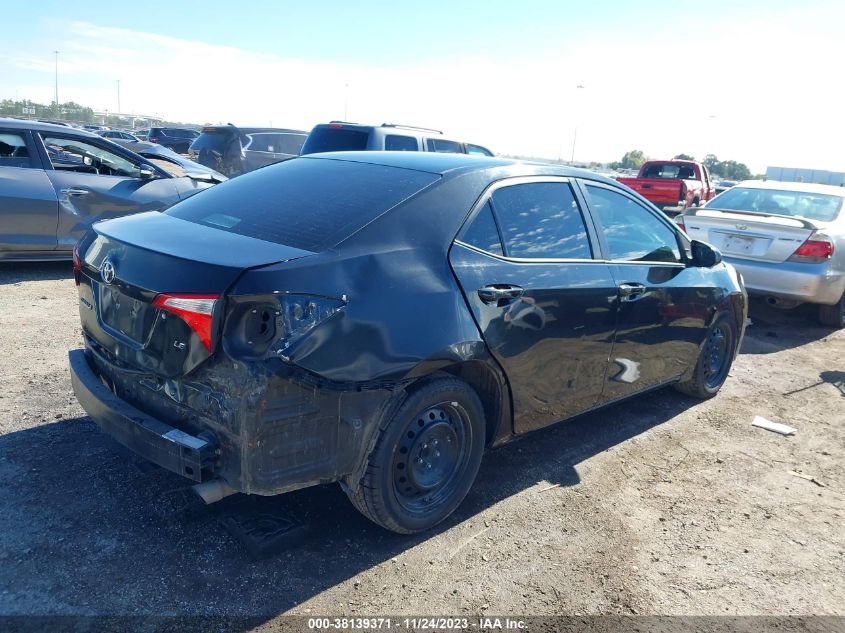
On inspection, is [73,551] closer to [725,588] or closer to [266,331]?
[266,331]

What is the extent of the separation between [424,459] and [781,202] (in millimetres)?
7518

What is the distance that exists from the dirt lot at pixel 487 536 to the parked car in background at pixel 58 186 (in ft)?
10.0

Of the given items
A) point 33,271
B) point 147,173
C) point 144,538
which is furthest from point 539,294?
point 33,271

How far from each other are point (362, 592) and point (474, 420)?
96 centimetres

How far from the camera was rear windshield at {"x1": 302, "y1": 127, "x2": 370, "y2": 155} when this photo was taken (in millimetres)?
9930

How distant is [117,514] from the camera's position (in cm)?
316

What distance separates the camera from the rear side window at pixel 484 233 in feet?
10.9

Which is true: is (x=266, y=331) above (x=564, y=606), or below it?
above

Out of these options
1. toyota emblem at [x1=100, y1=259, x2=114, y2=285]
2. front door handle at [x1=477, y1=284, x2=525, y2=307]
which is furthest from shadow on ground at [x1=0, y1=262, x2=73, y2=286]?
front door handle at [x1=477, y1=284, x2=525, y2=307]

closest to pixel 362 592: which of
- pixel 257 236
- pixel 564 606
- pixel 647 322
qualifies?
pixel 564 606

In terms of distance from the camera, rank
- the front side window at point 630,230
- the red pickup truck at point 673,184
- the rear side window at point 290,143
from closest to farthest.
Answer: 1. the front side window at point 630,230
2. the rear side window at point 290,143
3. the red pickup truck at point 673,184

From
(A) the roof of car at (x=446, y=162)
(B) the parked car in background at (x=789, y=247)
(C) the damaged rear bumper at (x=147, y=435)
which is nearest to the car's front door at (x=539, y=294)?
(A) the roof of car at (x=446, y=162)

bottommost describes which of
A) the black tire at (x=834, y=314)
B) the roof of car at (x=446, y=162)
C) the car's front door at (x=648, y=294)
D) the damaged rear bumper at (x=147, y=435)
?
the black tire at (x=834, y=314)

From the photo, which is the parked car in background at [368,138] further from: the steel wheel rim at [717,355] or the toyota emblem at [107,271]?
the toyota emblem at [107,271]
